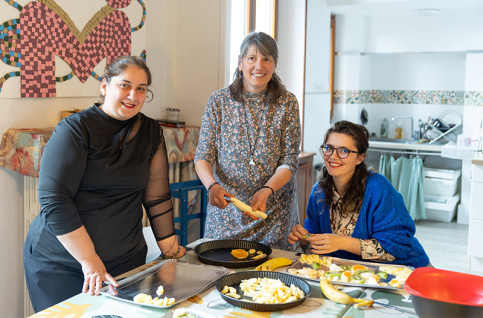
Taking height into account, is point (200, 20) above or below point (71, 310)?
above

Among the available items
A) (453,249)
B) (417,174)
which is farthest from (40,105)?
(417,174)

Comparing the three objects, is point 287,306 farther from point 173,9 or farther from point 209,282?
point 173,9

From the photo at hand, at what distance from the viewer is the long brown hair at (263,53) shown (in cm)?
212

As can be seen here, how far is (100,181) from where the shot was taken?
167 centimetres

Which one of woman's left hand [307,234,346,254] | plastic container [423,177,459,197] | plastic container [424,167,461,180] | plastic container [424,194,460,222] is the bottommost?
plastic container [424,194,460,222]

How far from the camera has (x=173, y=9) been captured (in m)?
3.40

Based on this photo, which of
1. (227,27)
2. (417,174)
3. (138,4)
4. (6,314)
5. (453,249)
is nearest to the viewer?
(6,314)

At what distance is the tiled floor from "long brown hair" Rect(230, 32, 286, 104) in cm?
269

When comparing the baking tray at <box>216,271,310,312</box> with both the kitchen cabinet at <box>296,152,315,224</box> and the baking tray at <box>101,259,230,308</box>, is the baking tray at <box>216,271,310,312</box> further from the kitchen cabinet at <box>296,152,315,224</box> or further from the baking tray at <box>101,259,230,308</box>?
the kitchen cabinet at <box>296,152,315,224</box>

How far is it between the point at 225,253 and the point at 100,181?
0.52m

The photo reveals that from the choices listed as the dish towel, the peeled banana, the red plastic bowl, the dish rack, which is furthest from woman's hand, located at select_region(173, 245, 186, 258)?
the dish rack

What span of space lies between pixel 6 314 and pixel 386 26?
521 cm

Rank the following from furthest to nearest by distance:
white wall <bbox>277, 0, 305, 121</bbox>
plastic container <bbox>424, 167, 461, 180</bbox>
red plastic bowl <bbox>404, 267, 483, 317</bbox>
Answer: plastic container <bbox>424, 167, 461, 180</bbox> → white wall <bbox>277, 0, 305, 121</bbox> → red plastic bowl <bbox>404, 267, 483, 317</bbox>

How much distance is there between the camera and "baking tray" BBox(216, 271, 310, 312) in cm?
136
